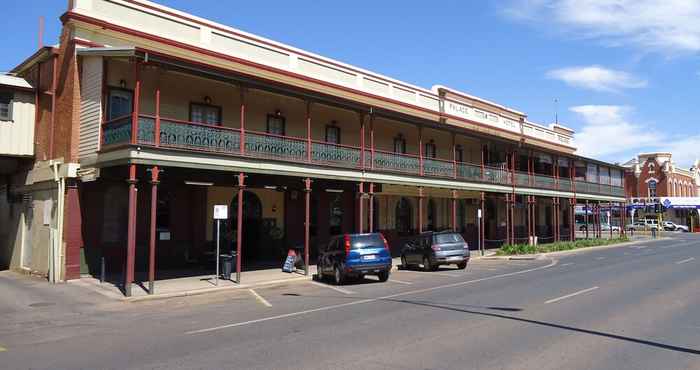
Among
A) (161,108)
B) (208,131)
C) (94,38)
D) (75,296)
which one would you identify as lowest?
(75,296)

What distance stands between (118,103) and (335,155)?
8.11 meters

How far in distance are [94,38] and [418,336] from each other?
15498mm

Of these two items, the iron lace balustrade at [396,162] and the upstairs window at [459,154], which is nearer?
the iron lace balustrade at [396,162]

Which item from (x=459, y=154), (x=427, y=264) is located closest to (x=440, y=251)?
(x=427, y=264)

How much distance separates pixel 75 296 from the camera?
47.6ft

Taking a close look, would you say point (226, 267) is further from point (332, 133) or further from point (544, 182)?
point (544, 182)

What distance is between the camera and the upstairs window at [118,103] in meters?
18.4

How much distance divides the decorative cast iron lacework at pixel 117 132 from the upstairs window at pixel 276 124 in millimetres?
7457

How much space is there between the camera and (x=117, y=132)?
16125 millimetres

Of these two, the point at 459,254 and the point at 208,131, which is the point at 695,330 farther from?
the point at 208,131

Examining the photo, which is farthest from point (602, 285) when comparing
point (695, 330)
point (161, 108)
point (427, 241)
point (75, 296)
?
point (161, 108)

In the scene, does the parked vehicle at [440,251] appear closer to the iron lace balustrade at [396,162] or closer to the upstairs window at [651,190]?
the iron lace balustrade at [396,162]

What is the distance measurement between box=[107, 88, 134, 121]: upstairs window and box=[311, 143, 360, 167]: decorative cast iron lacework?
6783 millimetres

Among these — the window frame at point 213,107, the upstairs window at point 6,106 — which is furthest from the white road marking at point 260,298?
the upstairs window at point 6,106
